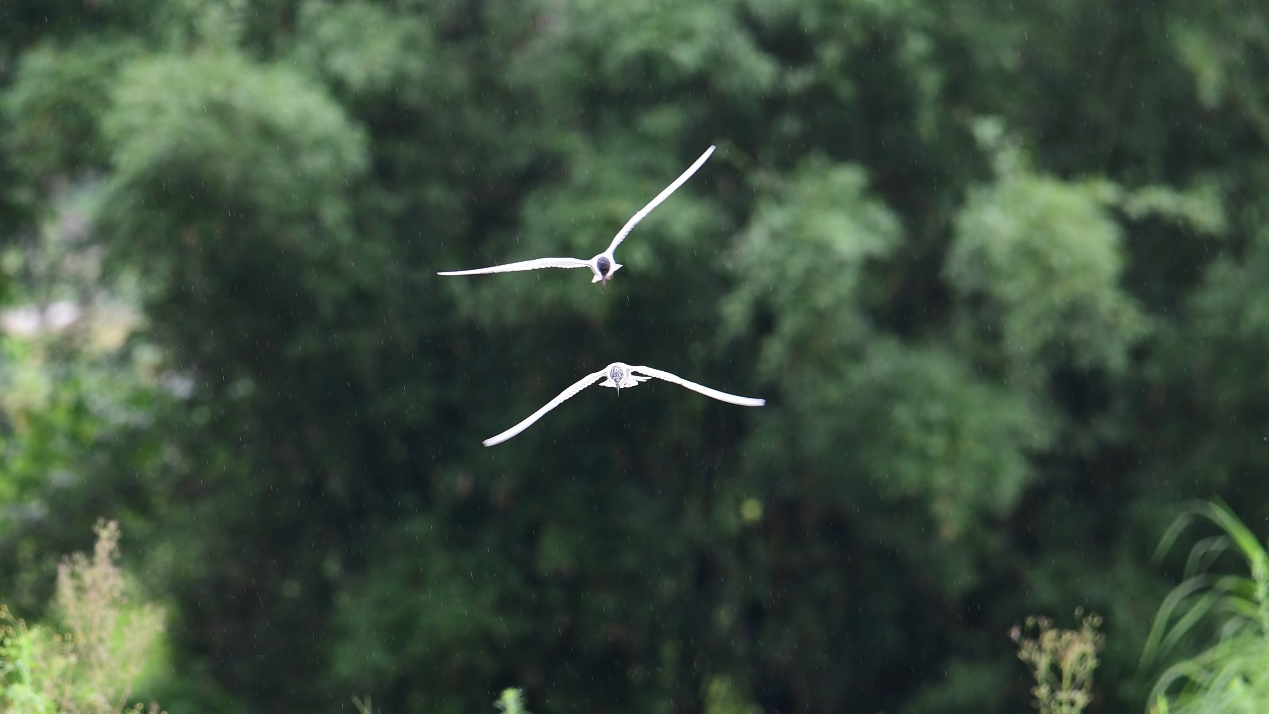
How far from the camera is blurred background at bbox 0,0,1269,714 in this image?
19.4 feet

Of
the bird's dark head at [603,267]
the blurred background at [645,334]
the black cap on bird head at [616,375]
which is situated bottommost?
the black cap on bird head at [616,375]

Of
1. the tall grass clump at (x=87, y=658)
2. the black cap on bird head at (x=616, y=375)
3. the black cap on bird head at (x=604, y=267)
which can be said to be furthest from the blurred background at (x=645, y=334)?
the black cap on bird head at (x=616, y=375)

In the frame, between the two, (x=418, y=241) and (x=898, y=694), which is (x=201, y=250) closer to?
(x=418, y=241)

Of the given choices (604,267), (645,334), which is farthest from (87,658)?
(645,334)

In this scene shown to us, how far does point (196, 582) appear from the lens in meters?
7.41

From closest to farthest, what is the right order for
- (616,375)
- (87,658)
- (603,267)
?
(616,375)
(603,267)
(87,658)

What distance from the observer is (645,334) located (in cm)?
661

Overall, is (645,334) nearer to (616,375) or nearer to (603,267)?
(603,267)

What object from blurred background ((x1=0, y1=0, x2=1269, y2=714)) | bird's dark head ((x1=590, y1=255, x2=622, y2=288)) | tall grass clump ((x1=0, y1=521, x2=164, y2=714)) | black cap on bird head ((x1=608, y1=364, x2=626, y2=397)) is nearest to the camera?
black cap on bird head ((x1=608, y1=364, x2=626, y2=397))

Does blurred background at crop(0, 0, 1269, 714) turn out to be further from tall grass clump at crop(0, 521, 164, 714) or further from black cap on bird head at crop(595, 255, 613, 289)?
black cap on bird head at crop(595, 255, 613, 289)

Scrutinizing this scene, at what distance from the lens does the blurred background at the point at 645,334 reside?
5.91 m

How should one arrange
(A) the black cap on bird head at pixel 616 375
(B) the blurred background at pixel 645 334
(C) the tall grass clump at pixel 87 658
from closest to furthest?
(A) the black cap on bird head at pixel 616 375 < (C) the tall grass clump at pixel 87 658 < (B) the blurred background at pixel 645 334

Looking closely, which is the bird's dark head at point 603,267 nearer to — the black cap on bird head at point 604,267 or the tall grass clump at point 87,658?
the black cap on bird head at point 604,267

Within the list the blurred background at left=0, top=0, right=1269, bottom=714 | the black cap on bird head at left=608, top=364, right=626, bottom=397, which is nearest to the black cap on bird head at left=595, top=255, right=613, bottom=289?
the black cap on bird head at left=608, top=364, right=626, bottom=397
